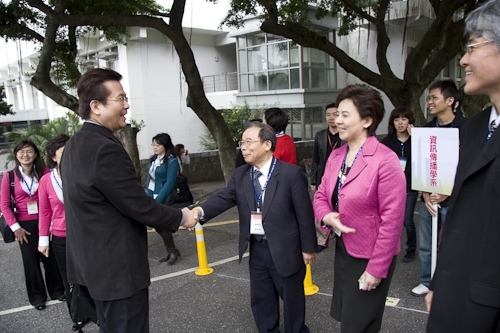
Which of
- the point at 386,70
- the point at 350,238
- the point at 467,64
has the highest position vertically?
the point at 386,70

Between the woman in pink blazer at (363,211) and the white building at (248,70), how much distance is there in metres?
13.4

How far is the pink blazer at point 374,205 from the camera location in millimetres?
2193

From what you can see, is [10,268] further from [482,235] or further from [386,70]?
[386,70]

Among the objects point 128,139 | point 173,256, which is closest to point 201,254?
point 173,256

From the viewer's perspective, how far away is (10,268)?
547 cm

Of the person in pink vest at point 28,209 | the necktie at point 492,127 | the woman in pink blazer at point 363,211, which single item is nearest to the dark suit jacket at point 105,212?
the woman in pink blazer at point 363,211

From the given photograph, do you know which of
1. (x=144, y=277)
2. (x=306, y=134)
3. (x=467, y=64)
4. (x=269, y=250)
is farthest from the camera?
(x=306, y=134)

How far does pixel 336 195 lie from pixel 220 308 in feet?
6.53

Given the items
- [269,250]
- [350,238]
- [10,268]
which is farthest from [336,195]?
[10,268]

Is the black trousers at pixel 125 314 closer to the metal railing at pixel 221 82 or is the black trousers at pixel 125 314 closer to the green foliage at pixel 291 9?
the green foliage at pixel 291 9

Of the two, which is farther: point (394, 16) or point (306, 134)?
point (306, 134)

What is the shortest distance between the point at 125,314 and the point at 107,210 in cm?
62

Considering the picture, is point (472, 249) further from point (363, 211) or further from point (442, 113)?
point (442, 113)

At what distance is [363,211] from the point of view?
2262 mm
